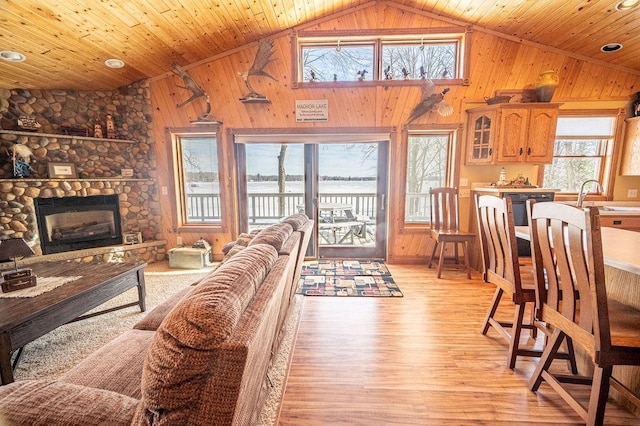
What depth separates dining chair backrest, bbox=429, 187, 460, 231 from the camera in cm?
379

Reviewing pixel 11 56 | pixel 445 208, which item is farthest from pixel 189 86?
pixel 445 208

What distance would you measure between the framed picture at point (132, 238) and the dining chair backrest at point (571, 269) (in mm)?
4566

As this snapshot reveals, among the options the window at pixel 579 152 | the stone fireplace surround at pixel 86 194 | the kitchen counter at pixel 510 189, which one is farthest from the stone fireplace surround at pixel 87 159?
the window at pixel 579 152

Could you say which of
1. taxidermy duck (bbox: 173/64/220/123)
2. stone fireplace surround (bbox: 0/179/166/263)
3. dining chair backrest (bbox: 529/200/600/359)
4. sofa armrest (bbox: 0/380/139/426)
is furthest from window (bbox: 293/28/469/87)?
sofa armrest (bbox: 0/380/139/426)

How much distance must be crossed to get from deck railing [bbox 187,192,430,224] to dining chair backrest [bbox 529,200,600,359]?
262 cm

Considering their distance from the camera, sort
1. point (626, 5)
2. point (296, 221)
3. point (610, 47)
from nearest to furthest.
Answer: point (296, 221) < point (626, 5) < point (610, 47)

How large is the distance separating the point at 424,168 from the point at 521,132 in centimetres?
122

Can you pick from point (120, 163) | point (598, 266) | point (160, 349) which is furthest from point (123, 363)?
point (120, 163)

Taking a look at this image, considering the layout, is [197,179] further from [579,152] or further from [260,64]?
[579,152]

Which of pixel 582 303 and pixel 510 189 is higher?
pixel 510 189

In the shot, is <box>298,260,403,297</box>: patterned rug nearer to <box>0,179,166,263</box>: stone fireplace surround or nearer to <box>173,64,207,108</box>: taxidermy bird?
<box>0,179,166,263</box>: stone fireplace surround

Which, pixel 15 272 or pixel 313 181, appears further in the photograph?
pixel 313 181

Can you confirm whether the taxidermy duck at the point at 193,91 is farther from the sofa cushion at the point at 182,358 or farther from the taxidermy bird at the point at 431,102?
the sofa cushion at the point at 182,358

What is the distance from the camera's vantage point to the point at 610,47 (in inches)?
130
